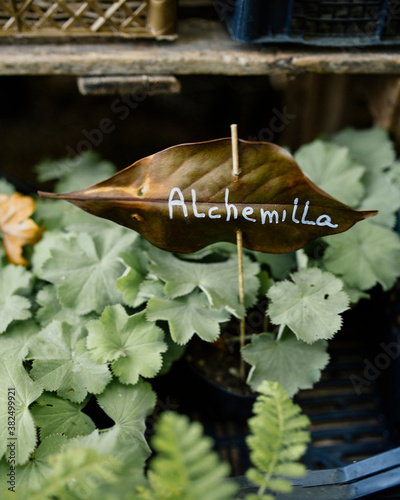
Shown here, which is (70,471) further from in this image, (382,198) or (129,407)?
(382,198)

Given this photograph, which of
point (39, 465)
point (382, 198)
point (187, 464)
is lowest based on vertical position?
point (39, 465)

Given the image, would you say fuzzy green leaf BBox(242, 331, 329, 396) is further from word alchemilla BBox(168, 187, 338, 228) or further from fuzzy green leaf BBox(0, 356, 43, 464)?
fuzzy green leaf BBox(0, 356, 43, 464)

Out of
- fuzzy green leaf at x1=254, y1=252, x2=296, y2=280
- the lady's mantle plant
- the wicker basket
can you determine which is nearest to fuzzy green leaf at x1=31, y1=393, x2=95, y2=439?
the lady's mantle plant

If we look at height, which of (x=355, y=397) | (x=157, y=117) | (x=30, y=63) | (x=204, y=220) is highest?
(x=30, y=63)

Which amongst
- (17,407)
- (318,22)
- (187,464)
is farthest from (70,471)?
(318,22)

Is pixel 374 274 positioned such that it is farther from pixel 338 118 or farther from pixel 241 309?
pixel 338 118

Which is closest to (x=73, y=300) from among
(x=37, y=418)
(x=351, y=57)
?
(x=37, y=418)
